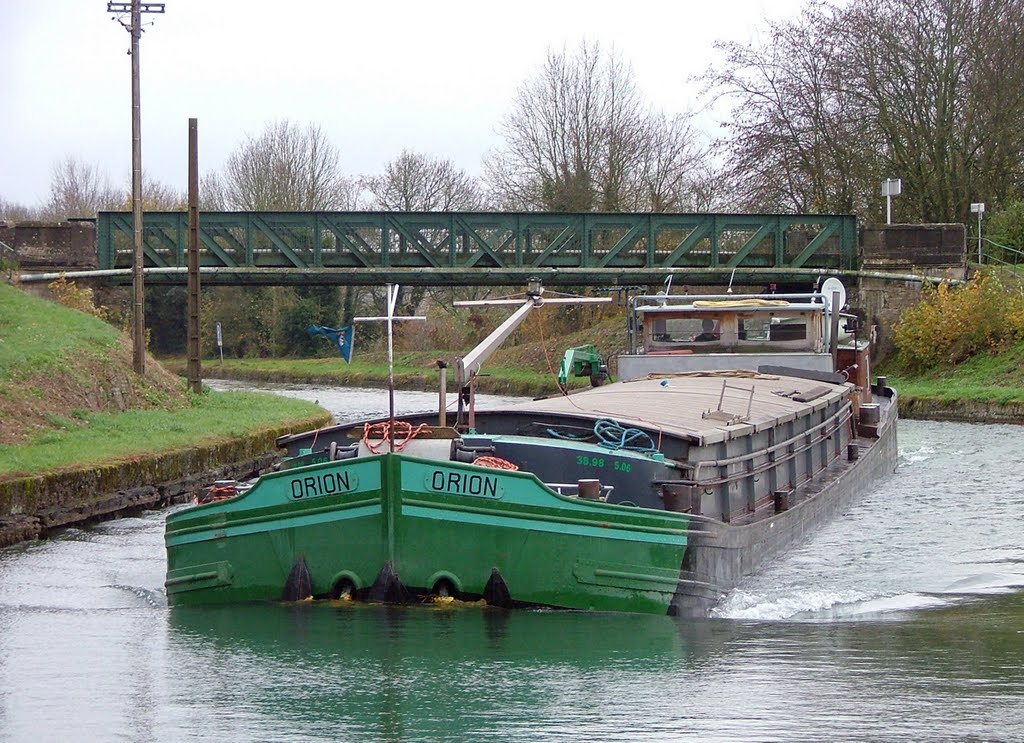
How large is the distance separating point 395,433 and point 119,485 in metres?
7.74

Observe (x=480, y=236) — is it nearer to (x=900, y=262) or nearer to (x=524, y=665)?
(x=900, y=262)

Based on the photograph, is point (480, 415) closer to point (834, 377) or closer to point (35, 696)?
point (35, 696)

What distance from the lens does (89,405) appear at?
22.8 metres

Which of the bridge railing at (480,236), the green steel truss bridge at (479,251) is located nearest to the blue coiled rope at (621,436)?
the green steel truss bridge at (479,251)

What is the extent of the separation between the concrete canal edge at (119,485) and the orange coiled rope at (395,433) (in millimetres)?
4721

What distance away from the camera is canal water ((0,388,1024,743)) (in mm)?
7879

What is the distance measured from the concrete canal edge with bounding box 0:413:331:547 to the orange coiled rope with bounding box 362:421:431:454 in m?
4.72

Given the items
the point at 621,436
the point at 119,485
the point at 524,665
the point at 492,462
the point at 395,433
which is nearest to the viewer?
the point at 524,665

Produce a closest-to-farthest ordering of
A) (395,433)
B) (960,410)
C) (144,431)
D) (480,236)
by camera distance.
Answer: (395,433)
(144,431)
(960,410)
(480,236)

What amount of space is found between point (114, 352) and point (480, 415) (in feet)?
52.4

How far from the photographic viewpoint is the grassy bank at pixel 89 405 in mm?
18797

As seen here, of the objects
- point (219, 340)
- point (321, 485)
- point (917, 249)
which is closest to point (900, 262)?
point (917, 249)

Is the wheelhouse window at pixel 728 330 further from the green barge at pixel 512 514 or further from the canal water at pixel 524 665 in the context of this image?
the canal water at pixel 524 665

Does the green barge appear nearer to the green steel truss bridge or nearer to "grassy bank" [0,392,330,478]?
"grassy bank" [0,392,330,478]
